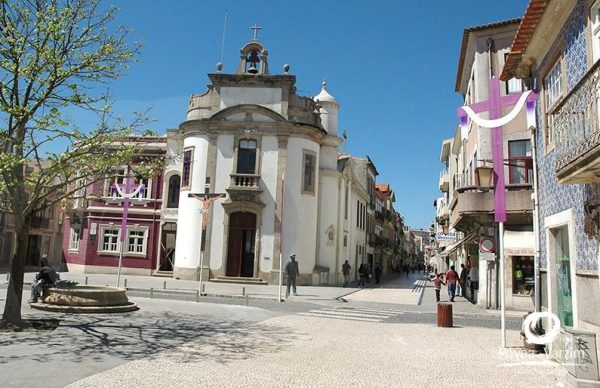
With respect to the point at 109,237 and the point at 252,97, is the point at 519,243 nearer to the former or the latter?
the point at 252,97

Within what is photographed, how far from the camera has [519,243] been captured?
17.9 meters

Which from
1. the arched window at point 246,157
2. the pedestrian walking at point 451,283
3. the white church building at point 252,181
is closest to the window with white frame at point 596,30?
the pedestrian walking at point 451,283

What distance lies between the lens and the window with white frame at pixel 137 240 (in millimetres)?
34188

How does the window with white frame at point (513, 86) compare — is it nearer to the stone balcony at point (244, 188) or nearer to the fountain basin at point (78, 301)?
the stone balcony at point (244, 188)

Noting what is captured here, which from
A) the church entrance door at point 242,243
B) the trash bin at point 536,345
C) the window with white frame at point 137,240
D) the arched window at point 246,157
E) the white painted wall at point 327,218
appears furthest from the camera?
the window with white frame at point 137,240

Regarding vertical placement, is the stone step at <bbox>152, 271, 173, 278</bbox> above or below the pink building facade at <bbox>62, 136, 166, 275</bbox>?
below

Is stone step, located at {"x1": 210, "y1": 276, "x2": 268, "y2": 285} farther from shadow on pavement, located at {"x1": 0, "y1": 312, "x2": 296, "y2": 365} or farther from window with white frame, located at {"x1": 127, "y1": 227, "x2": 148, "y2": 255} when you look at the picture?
shadow on pavement, located at {"x1": 0, "y1": 312, "x2": 296, "y2": 365}

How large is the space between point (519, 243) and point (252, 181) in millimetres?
16594

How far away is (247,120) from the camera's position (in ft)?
99.9

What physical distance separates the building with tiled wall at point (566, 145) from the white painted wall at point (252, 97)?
797 inches

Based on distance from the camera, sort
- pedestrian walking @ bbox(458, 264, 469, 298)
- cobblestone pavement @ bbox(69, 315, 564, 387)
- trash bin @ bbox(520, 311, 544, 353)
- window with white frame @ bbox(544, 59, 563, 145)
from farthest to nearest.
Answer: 1. pedestrian walking @ bbox(458, 264, 469, 298)
2. trash bin @ bbox(520, 311, 544, 353)
3. window with white frame @ bbox(544, 59, 563, 145)
4. cobblestone pavement @ bbox(69, 315, 564, 387)

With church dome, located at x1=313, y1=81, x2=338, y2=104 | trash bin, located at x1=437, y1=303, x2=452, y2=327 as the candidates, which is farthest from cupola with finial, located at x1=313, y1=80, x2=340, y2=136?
trash bin, located at x1=437, y1=303, x2=452, y2=327

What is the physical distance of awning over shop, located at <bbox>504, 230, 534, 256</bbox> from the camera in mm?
17688

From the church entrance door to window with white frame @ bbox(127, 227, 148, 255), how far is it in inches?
311
